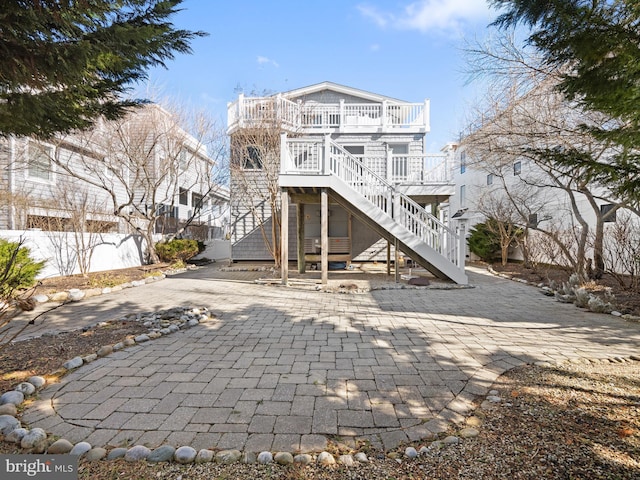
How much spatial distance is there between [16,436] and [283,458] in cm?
180

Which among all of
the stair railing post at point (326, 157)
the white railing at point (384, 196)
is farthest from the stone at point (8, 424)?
the stair railing post at point (326, 157)

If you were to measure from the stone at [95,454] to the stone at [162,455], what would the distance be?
296 mm

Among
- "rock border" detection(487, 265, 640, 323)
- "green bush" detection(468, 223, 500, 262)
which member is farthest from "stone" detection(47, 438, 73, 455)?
Answer: "green bush" detection(468, 223, 500, 262)

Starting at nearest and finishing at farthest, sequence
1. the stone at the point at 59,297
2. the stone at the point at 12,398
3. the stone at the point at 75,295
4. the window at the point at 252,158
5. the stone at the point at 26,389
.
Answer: the stone at the point at 12,398, the stone at the point at 26,389, the stone at the point at 59,297, the stone at the point at 75,295, the window at the point at 252,158

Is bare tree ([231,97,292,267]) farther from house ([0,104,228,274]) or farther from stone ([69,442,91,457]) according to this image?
stone ([69,442,91,457])

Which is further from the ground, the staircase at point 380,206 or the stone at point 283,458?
the staircase at point 380,206

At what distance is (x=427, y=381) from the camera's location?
9.35 feet

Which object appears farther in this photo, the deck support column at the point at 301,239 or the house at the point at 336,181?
the deck support column at the point at 301,239

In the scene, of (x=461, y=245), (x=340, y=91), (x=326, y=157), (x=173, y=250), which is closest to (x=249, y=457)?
(x=326, y=157)

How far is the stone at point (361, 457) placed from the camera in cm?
186

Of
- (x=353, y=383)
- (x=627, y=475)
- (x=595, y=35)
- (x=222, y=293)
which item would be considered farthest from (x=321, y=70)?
(x=627, y=475)

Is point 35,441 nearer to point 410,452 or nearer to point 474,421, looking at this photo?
point 410,452

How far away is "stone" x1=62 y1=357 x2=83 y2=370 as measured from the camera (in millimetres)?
3121

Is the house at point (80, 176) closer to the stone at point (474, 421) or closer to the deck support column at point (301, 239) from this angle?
the deck support column at point (301, 239)
